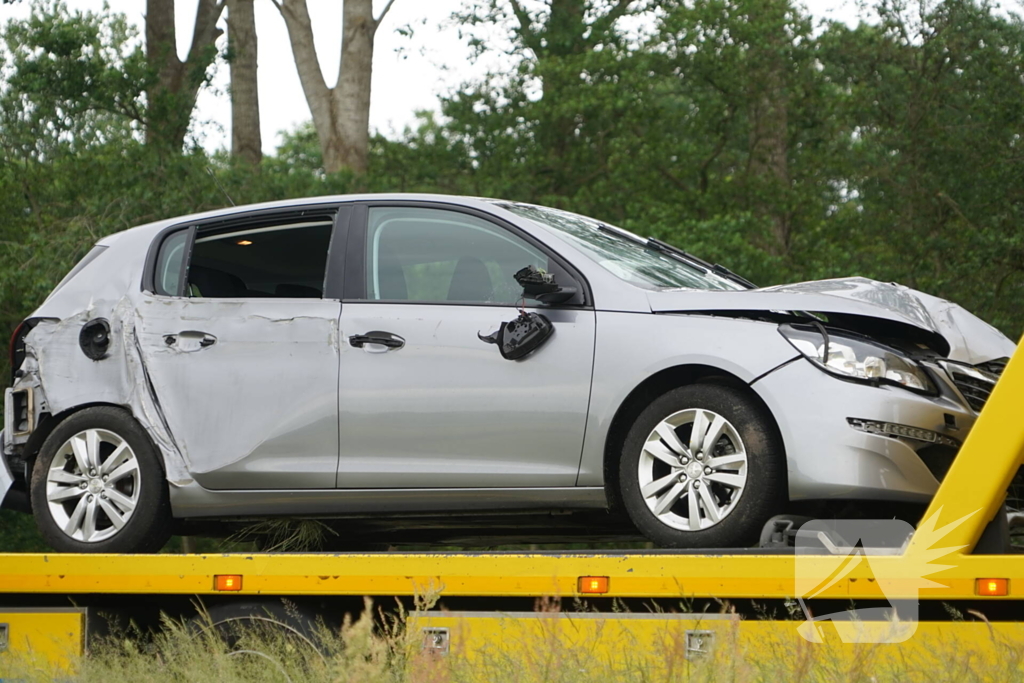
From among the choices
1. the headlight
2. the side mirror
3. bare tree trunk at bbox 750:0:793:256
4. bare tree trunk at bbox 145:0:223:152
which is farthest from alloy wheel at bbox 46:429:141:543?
bare tree trunk at bbox 750:0:793:256

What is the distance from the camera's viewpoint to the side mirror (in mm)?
4750

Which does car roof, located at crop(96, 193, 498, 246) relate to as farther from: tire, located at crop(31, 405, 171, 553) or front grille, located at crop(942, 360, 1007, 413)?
front grille, located at crop(942, 360, 1007, 413)

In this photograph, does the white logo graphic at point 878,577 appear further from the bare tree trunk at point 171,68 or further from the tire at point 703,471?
the bare tree trunk at point 171,68

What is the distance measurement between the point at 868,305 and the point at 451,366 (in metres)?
1.62

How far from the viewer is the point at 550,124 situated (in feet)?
66.6

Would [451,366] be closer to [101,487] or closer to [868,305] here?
[868,305]

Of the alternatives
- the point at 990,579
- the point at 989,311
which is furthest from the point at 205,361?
the point at 989,311

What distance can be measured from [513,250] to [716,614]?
5.74 feet

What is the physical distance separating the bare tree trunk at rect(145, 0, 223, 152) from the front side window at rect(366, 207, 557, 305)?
14.3 meters

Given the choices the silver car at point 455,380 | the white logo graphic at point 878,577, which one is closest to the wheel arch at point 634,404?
the silver car at point 455,380

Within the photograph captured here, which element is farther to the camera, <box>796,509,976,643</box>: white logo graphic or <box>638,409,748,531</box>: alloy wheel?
<box>638,409,748,531</box>: alloy wheel

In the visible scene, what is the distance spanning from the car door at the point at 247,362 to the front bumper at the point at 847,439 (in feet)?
6.05

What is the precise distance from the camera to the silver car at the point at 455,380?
176 inches

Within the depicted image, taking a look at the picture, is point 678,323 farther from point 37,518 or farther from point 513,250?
point 37,518
